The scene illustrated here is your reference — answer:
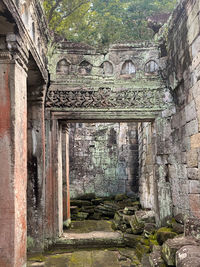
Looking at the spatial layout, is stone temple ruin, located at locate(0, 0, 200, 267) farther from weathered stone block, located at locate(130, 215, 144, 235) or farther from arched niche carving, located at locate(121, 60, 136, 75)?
weathered stone block, located at locate(130, 215, 144, 235)

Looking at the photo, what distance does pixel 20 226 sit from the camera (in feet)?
9.68

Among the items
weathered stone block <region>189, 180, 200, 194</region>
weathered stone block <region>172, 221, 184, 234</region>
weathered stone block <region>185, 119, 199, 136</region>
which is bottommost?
weathered stone block <region>172, 221, 184, 234</region>

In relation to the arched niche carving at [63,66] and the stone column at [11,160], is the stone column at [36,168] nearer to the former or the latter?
the arched niche carving at [63,66]

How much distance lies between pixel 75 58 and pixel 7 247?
3877mm

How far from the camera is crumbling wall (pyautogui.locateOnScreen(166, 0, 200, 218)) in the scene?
3783 millimetres

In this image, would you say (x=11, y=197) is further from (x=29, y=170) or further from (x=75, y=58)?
(x=75, y=58)

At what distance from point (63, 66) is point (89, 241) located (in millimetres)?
3658

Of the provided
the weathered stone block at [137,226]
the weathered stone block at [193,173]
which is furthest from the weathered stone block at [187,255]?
the weathered stone block at [137,226]

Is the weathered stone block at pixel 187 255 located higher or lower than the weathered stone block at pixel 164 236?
higher

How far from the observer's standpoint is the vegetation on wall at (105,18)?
412 inches

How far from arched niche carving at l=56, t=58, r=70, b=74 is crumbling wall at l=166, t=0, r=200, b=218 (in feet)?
6.79

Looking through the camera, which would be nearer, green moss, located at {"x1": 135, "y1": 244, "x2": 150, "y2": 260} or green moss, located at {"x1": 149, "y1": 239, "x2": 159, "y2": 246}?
green moss, located at {"x1": 149, "y1": 239, "x2": 159, "y2": 246}

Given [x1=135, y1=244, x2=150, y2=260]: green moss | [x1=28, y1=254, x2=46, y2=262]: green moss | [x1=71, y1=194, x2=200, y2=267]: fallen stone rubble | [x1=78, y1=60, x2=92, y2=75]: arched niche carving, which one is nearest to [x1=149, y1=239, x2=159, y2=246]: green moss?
[x1=71, y1=194, x2=200, y2=267]: fallen stone rubble

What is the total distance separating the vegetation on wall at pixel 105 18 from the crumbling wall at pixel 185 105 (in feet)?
19.5
